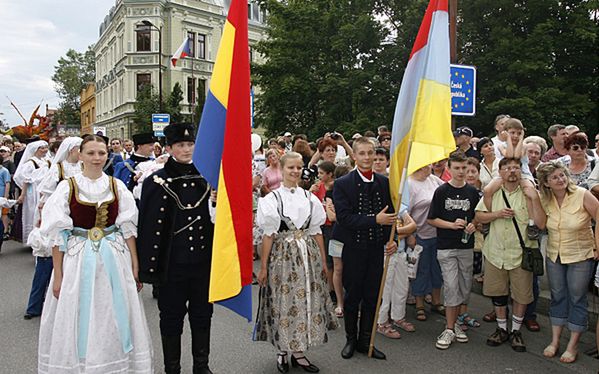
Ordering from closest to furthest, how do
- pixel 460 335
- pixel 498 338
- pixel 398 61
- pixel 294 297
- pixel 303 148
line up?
pixel 294 297
pixel 498 338
pixel 460 335
pixel 303 148
pixel 398 61

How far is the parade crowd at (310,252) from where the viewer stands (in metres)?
3.83

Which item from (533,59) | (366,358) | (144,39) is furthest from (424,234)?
(144,39)

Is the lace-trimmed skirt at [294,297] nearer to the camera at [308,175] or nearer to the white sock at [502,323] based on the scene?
the white sock at [502,323]

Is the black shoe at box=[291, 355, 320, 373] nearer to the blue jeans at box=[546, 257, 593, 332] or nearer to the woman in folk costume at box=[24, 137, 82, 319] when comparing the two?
the blue jeans at box=[546, 257, 593, 332]

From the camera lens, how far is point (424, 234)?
6027 millimetres

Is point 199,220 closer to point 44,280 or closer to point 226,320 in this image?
point 226,320

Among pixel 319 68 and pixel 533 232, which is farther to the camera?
pixel 319 68

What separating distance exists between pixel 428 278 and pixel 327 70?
18666 millimetres

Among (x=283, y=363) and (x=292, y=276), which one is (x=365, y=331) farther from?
(x=292, y=276)

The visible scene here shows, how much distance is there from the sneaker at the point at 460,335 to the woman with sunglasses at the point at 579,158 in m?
2.03

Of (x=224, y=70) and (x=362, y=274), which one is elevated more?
(x=224, y=70)

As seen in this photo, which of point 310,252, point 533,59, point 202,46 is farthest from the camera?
point 202,46

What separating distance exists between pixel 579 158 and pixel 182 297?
4496 mm

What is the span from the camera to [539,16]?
1953 cm
